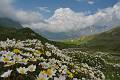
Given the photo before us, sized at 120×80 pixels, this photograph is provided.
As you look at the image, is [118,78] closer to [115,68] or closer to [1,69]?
[115,68]

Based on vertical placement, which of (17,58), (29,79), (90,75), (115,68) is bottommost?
(115,68)

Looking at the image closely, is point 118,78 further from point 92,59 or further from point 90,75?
point 90,75

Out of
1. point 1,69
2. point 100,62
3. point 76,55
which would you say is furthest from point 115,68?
point 1,69

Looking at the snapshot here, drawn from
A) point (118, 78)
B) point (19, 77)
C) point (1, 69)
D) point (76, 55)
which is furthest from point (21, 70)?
point (76, 55)

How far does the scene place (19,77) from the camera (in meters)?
5.45

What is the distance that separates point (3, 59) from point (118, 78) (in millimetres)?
23185

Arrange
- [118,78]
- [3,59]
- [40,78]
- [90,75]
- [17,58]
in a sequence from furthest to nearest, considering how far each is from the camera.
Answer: [118,78] → [90,75] → [17,58] → [3,59] → [40,78]

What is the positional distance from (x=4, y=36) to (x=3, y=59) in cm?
3350

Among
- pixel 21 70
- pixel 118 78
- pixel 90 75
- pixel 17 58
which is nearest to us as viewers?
pixel 21 70

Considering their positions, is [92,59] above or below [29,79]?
below

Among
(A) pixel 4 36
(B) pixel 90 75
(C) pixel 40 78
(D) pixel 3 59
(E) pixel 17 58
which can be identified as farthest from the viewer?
(A) pixel 4 36

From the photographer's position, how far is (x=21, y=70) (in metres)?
5.41

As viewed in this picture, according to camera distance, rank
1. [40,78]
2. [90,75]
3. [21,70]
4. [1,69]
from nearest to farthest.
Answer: [40,78]
[21,70]
[1,69]
[90,75]

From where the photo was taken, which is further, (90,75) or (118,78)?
(118,78)
